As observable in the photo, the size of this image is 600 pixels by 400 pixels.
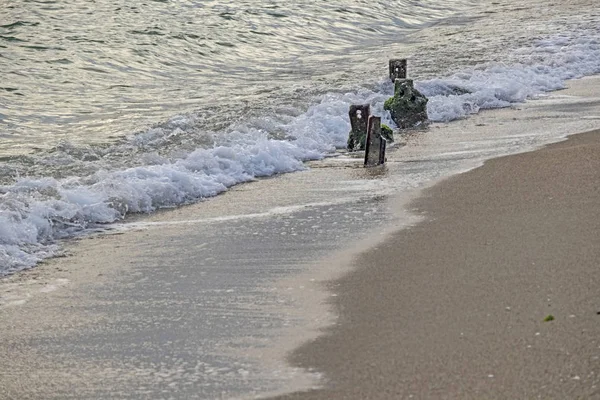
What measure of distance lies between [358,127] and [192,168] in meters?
2.19

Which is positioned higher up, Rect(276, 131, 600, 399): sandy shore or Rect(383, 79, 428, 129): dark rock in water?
Rect(383, 79, 428, 129): dark rock in water

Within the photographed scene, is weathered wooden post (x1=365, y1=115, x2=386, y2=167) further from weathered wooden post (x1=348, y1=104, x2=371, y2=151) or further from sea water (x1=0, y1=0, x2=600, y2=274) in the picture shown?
weathered wooden post (x1=348, y1=104, x2=371, y2=151)

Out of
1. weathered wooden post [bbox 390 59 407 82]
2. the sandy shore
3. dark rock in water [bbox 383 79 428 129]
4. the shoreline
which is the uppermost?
weathered wooden post [bbox 390 59 407 82]

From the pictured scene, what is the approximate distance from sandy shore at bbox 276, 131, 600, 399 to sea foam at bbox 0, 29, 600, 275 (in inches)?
84.4

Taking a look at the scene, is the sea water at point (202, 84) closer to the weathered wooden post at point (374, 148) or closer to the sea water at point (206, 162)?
the sea water at point (206, 162)

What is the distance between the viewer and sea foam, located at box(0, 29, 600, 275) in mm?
7035

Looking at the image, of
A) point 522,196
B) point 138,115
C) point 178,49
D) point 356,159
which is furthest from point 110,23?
point 522,196

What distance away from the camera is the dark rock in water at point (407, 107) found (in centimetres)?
1236

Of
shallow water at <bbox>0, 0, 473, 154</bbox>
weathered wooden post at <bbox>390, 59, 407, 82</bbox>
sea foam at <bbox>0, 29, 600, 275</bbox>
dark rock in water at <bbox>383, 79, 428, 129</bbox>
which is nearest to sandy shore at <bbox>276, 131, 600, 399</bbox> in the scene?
sea foam at <bbox>0, 29, 600, 275</bbox>

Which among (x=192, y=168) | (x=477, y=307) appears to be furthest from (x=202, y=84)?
(x=477, y=307)

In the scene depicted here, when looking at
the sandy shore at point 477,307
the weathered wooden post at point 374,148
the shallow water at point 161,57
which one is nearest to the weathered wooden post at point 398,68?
the shallow water at point 161,57

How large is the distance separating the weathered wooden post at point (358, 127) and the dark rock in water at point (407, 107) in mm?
1647

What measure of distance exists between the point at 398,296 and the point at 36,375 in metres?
1.71

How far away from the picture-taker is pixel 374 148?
9484 millimetres
